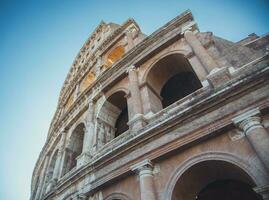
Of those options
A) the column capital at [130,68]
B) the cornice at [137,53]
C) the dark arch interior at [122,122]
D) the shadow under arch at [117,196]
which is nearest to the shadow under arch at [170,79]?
the column capital at [130,68]

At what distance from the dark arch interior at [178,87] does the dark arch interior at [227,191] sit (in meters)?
4.18

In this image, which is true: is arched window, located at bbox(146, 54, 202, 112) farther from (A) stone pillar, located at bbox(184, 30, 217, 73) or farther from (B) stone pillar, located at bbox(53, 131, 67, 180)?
(B) stone pillar, located at bbox(53, 131, 67, 180)

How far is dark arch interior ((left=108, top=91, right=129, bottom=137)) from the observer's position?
396 inches

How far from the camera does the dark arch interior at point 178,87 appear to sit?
924cm

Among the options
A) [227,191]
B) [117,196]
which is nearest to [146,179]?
[117,196]

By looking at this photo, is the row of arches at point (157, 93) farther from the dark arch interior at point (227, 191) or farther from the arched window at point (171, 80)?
the dark arch interior at point (227, 191)

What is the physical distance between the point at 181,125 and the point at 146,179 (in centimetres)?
162

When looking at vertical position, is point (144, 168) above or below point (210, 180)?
above

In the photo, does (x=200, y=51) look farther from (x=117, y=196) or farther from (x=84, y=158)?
(x=84, y=158)

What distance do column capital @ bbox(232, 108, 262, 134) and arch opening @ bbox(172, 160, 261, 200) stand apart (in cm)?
89

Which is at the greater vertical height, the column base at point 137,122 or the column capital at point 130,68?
the column capital at point 130,68

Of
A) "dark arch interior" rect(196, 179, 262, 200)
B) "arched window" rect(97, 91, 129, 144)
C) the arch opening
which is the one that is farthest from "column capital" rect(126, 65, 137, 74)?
"dark arch interior" rect(196, 179, 262, 200)

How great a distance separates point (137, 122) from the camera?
6.94 metres

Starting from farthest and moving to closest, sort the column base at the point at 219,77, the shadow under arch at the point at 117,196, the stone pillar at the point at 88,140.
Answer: the stone pillar at the point at 88,140 < the shadow under arch at the point at 117,196 < the column base at the point at 219,77
